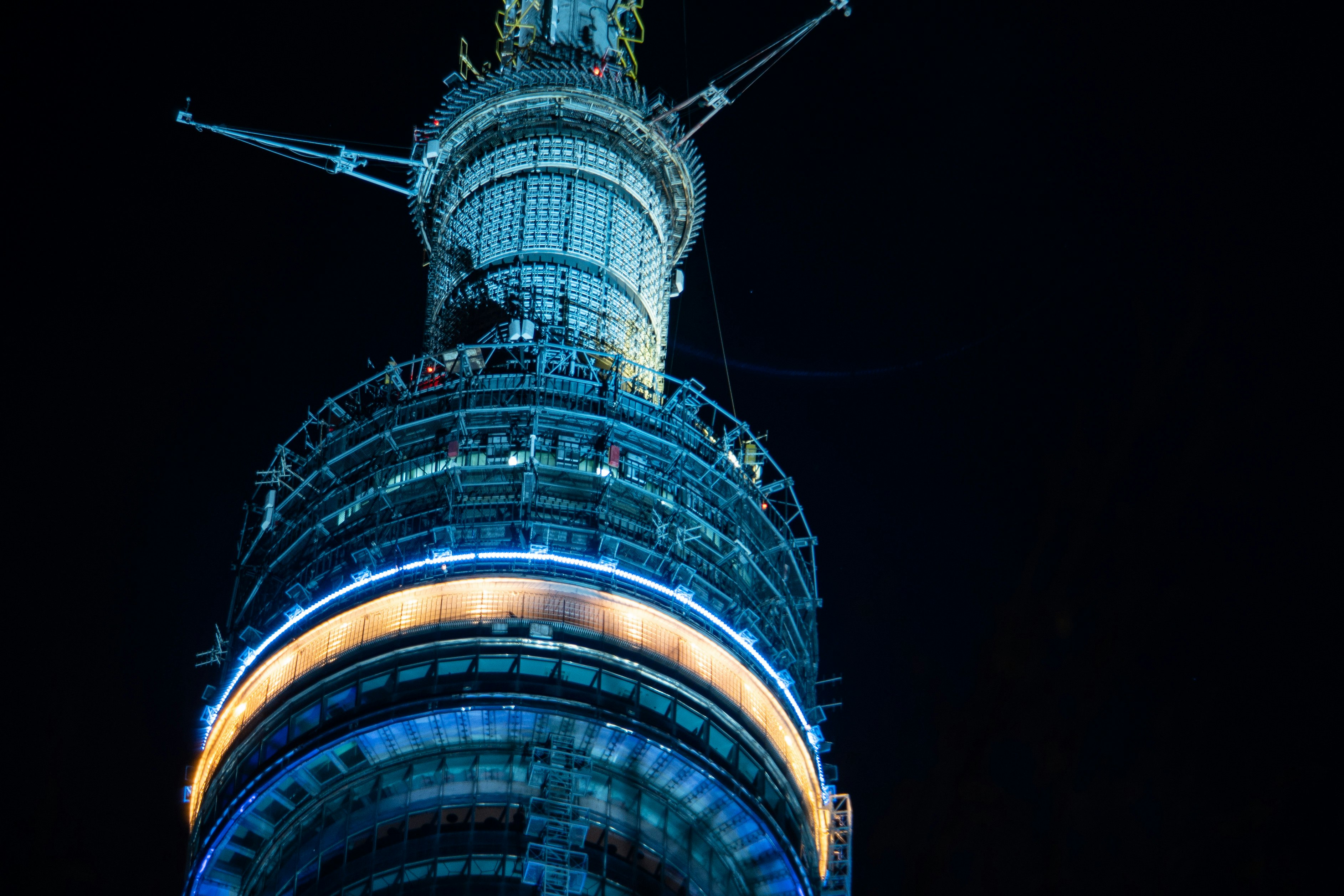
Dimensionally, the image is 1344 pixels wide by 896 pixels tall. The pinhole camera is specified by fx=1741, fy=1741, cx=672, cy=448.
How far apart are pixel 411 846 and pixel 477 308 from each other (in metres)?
20.1

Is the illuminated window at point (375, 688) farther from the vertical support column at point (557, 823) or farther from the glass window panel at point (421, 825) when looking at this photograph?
the vertical support column at point (557, 823)

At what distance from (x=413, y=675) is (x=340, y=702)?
2.14 m

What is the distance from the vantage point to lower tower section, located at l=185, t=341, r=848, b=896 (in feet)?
156

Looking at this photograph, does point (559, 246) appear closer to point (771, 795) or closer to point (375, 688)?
point (375, 688)

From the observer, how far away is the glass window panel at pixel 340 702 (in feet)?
156

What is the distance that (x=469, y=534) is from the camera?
167 feet

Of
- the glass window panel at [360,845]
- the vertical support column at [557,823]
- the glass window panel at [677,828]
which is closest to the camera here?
the vertical support column at [557,823]

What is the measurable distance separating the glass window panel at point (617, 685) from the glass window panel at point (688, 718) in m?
1.43

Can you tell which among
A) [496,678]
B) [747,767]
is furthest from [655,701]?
[496,678]

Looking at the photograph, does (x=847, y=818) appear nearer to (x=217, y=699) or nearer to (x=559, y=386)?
(x=559, y=386)

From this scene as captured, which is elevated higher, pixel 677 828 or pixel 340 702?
pixel 340 702

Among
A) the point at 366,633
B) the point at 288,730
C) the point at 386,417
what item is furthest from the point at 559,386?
the point at 288,730

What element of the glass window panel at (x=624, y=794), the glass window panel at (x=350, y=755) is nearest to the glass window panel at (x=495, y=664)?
the glass window panel at (x=350, y=755)

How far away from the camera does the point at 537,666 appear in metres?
47.7
